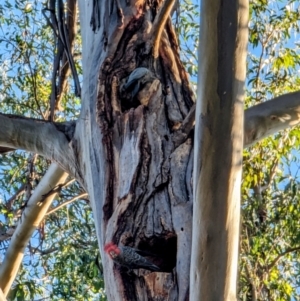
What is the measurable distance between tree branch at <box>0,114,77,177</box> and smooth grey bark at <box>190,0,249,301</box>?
928mm

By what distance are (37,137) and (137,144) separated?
0.51 m

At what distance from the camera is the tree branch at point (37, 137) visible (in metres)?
2.13

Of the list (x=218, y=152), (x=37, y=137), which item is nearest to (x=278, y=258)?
(x=37, y=137)

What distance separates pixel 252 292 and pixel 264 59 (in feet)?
5.47

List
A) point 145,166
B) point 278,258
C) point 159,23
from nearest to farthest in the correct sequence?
point 145,166
point 159,23
point 278,258

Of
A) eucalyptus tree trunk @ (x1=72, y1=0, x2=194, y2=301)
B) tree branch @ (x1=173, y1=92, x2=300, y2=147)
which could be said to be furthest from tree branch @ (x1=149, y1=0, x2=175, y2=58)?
tree branch @ (x1=173, y1=92, x2=300, y2=147)

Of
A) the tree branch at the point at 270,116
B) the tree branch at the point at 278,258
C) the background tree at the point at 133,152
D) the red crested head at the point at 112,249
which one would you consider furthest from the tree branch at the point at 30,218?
the tree branch at the point at 278,258

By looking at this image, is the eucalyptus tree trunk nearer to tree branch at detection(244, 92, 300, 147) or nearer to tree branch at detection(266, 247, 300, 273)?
tree branch at detection(244, 92, 300, 147)

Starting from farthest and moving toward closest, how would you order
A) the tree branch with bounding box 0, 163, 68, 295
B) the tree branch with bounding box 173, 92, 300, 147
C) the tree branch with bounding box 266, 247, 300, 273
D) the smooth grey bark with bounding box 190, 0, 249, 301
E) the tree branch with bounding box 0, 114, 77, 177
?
the tree branch with bounding box 266, 247, 300, 273
the tree branch with bounding box 0, 163, 68, 295
the tree branch with bounding box 0, 114, 77, 177
the tree branch with bounding box 173, 92, 300, 147
the smooth grey bark with bounding box 190, 0, 249, 301

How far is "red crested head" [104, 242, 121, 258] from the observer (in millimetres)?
1521

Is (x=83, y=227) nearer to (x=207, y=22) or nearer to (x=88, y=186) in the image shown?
(x=88, y=186)

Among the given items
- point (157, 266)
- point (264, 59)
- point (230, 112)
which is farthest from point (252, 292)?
point (230, 112)

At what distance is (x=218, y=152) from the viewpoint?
125 centimetres

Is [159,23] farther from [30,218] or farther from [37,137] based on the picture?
[30,218]
